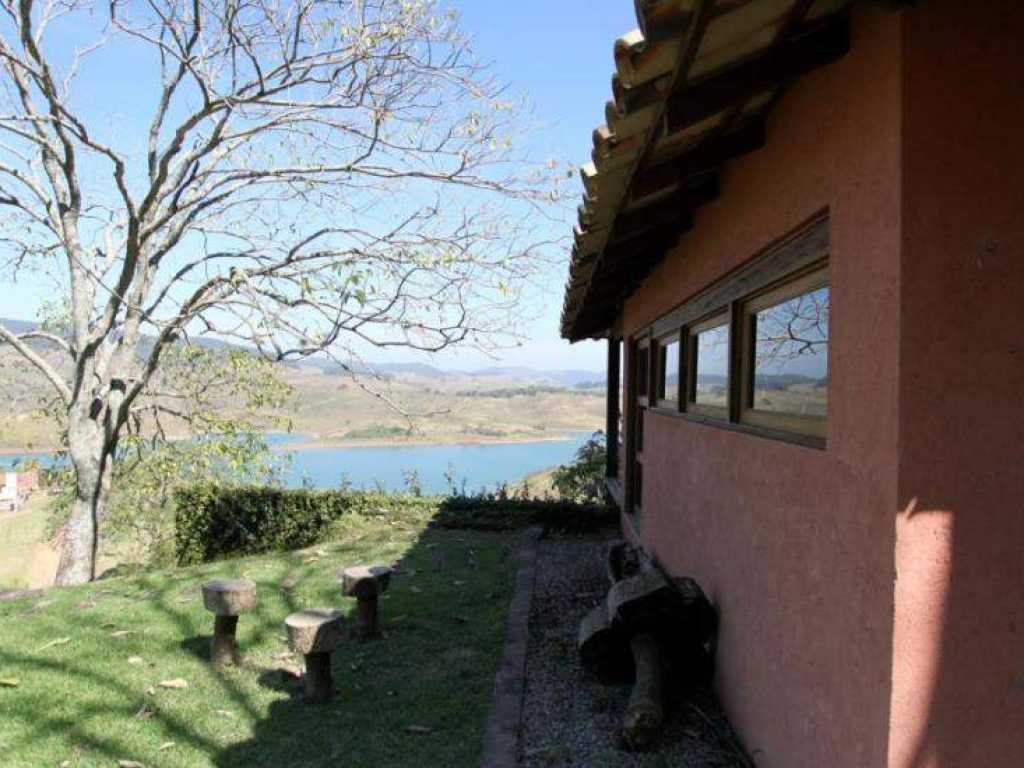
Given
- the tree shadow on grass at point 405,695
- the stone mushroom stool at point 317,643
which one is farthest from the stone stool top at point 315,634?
the tree shadow on grass at point 405,695

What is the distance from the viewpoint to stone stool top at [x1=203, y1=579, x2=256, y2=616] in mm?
5660

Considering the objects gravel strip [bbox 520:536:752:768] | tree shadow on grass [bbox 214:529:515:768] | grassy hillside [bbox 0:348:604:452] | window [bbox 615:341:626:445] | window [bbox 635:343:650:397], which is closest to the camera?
gravel strip [bbox 520:536:752:768]

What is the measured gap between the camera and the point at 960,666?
7.68 feet

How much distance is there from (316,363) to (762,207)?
8743mm

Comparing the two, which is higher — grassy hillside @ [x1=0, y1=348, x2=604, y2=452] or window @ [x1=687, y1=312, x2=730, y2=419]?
window @ [x1=687, y1=312, x2=730, y2=419]

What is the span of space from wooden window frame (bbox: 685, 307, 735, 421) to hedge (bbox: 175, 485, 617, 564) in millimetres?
5983

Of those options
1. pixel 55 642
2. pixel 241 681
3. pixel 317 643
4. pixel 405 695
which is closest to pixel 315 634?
pixel 317 643

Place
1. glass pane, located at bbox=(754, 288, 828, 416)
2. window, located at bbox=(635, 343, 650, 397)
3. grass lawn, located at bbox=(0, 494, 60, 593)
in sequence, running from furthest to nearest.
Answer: grass lawn, located at bbox=(0, 494, 60, 593) < window, located at bbox=(635, 343, 650, 397) < glass pane, located at bbox=(754, 288, 828, 416)

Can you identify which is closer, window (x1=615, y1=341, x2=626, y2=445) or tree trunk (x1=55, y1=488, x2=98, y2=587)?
window (x1=615, y1=341, x2=626, y2=445)

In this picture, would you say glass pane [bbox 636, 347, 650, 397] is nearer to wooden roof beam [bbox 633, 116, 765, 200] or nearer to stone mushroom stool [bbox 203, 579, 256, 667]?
stone mushroom stool [bbox 203, 579, 256, 667]

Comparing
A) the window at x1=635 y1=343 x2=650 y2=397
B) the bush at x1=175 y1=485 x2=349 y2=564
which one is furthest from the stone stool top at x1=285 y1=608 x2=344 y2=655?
the bush at x1=175 y1=485 x2=349 y2=564

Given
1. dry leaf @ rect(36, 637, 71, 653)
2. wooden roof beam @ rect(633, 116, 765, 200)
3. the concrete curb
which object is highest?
wooden roof beam @ rect(633, 116, 765, 200)

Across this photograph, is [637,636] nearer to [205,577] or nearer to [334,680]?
[334,680]

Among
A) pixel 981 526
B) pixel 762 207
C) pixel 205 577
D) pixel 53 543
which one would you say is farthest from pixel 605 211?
pixel 53 543
